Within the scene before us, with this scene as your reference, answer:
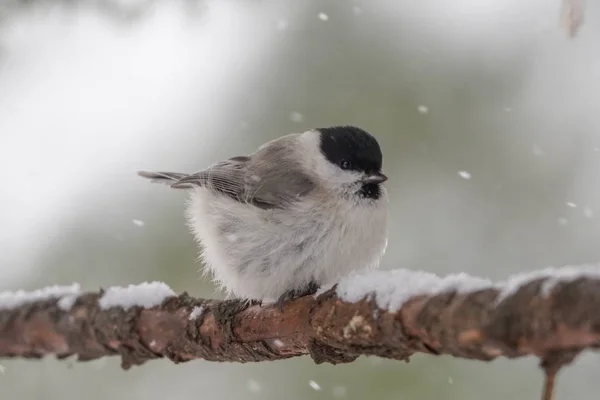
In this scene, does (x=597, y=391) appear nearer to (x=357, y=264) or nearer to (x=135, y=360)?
(x=357, y=264)

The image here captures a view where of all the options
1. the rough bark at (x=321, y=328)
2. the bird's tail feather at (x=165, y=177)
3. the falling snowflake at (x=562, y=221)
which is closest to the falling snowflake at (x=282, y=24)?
the bird's tail feather at (x=165, y=177)

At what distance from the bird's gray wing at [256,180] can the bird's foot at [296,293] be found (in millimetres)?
366

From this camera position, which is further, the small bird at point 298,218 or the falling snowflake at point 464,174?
the falling snowflake at point 464,174

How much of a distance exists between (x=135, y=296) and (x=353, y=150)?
3.57ft

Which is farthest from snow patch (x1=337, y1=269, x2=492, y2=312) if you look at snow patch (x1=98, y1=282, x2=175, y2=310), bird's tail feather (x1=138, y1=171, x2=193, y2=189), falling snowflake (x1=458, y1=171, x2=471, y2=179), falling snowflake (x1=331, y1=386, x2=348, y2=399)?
falling snowflake (x1=458, y1=171, x2=471, y2=179)

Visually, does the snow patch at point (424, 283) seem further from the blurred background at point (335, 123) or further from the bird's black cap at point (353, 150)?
the blurred background at point (335, 123)

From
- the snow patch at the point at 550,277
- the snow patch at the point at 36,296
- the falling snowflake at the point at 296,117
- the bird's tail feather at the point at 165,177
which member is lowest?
the snow patch at the point at 36,296

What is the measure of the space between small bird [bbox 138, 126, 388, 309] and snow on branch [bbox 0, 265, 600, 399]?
0.79ft

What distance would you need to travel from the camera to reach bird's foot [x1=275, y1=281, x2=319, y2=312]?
2.58m

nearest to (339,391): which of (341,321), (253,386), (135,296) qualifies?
(253,386)

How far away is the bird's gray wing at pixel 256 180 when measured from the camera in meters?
2.99

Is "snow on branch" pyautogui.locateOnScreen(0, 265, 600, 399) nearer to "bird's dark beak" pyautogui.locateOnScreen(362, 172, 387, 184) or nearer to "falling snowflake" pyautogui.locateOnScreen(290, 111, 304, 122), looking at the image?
"bird's dark beak" pyautogui.locateOnScreen(362, 172, 387, 184)

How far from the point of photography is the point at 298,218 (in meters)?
2.87

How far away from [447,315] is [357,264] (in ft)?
4.17
